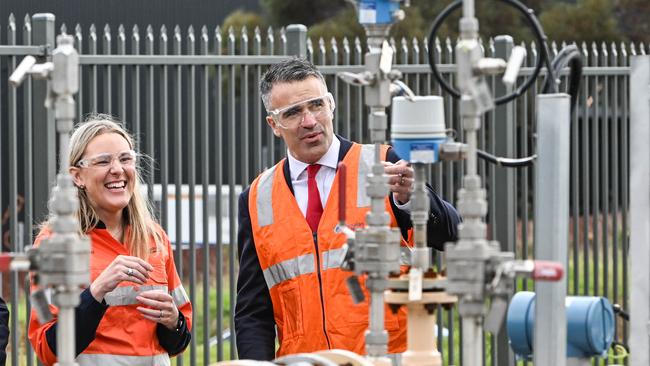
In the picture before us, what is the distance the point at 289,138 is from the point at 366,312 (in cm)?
66

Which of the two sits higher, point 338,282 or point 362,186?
point 362,186

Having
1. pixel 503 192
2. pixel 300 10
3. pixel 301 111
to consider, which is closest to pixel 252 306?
pixel 301 111

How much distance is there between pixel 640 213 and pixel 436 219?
1057 millimetres

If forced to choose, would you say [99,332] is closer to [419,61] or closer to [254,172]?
[254,172]

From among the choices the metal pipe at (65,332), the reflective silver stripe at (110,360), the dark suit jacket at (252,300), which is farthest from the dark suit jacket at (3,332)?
the metal pipe at (65,332)

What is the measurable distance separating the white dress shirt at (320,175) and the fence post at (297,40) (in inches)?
90.1

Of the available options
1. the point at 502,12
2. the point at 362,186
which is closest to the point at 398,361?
the point at 362,186

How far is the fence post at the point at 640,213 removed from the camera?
12.7ft

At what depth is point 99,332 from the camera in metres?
4.95

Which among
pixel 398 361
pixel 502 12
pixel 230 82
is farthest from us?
pixel 502 12

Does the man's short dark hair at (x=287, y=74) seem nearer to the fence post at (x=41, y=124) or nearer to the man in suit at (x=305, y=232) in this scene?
the man in suit at (x=305, y=232)

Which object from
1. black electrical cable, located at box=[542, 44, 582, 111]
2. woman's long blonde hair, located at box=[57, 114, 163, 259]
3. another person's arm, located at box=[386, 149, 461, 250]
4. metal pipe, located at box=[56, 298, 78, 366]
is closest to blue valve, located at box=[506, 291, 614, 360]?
black electrical cable, located at box=[542, 44, 582, 111]

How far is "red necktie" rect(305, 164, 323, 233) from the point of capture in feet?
16.5

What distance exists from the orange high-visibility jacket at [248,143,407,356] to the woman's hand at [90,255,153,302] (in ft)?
1.60
